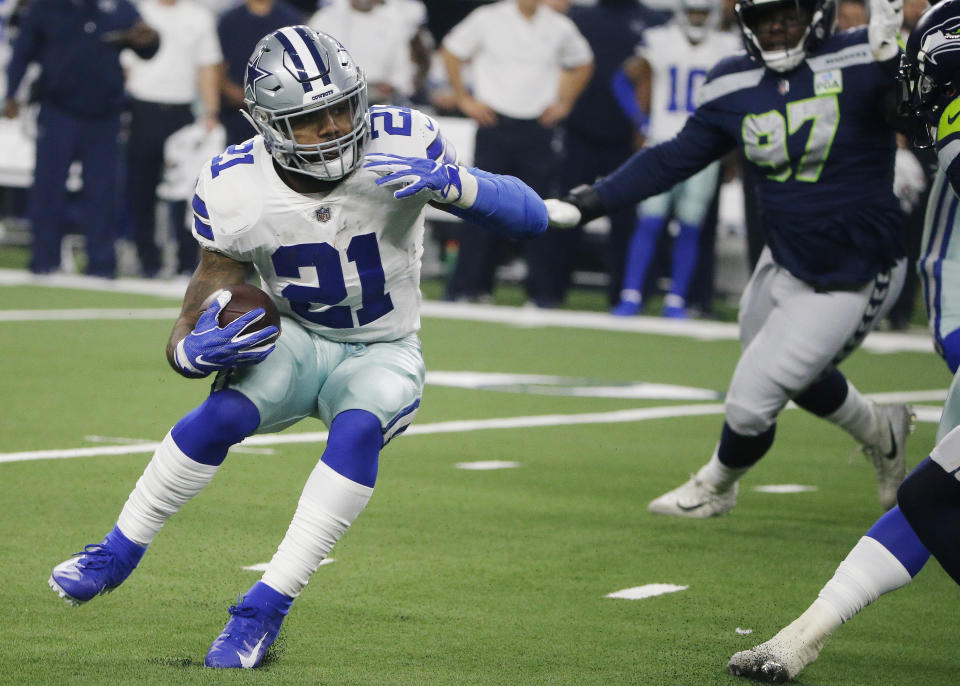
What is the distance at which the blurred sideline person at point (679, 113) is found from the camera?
39.0 ft

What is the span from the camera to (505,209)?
159 inches

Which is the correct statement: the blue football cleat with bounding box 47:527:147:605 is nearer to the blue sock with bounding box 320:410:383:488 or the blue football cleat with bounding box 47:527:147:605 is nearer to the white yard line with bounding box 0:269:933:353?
the blue sock with bounding box 320:410:383:488

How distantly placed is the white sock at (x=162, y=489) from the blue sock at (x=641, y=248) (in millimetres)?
8365

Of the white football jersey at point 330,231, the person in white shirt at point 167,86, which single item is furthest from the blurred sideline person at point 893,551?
the person in white shirt at point 167,86

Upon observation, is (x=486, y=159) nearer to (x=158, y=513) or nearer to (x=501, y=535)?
(x=501, y=535)

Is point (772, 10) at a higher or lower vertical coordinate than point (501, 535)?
higher

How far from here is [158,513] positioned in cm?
388

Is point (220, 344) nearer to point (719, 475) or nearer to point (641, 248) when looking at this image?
point (719, 475)

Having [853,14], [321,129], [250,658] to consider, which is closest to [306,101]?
[321,129]

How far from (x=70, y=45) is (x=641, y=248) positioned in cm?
454

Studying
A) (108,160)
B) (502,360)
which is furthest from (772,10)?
(108,160)

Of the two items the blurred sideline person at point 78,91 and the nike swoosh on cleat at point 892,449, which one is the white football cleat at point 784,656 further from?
the blurred sideline person at point 78,91

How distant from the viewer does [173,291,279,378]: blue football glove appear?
149 inches

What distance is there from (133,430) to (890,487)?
2.99 metres
